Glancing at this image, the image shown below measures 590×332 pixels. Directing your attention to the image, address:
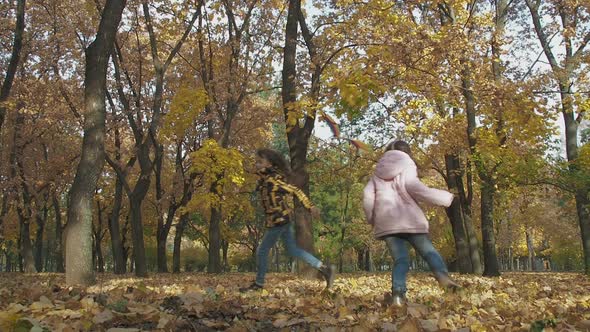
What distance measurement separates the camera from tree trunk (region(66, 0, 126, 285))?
8.27 m

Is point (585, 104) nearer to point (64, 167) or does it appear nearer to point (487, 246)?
point (487, 246)

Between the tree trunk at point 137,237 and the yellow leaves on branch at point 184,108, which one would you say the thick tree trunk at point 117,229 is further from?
the tree trunk at point 137,237

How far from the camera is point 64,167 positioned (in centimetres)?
2595

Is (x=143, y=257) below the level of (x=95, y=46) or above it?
below

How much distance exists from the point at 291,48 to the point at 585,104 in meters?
7.84

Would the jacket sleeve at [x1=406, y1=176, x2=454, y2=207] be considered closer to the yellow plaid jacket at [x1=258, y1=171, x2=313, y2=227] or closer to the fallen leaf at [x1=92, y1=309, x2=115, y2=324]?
the yellow plaid jacket at [x1=258, y1=171, x2=313, y2=227]

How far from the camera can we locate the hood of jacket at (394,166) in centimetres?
538

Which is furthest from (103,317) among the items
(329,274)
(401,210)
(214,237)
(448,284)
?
(214,237)

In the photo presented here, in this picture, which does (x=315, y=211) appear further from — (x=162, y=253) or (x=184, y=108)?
(x=162, y=253)

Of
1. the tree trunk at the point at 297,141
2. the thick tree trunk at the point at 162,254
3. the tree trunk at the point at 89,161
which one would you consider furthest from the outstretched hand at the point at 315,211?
the thick tree trunk at the point at 162,254

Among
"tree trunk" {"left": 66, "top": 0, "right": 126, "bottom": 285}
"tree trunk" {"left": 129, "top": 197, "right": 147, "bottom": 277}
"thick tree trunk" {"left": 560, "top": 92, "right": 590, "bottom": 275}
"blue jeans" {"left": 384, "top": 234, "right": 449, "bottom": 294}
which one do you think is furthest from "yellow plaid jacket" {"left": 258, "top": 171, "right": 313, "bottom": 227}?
"tree trunk" {"left": 129, "top": 197, "right": 147, "bottom": 277}

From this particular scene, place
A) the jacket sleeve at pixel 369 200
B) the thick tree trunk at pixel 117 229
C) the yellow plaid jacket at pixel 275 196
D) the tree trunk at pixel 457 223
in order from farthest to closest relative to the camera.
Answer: the thick tree trunk at pixel 117 229 → the tree trunk at pixel 457 223 → the yellow plaid jacket at pixel 275 196 → the jacket sleeve at pixel 369 200

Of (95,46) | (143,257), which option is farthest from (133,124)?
(95,46)

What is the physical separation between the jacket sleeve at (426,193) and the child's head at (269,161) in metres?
2.30
